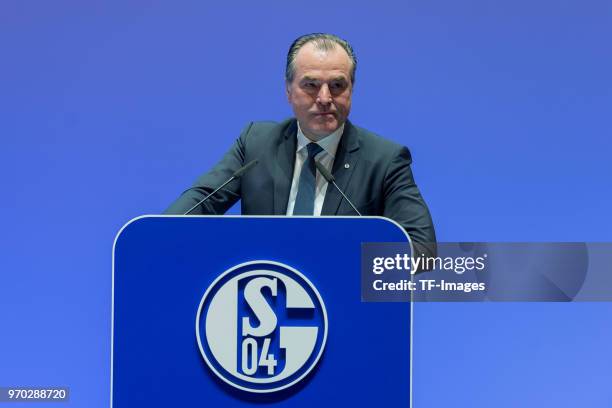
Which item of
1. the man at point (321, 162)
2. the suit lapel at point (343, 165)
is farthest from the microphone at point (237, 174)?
the suit lapel at point (343, 165)

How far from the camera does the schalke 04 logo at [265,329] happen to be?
1748 millimetres

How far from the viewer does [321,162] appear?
2148 mm

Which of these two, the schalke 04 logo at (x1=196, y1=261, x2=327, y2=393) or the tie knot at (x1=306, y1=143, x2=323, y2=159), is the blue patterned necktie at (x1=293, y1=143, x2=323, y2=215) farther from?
the schalke 04 logo at (x1=196, y1=261, x2=327, y2=393)

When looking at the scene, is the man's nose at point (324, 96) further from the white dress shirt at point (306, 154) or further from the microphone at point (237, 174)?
the microphone at point (237, 174)

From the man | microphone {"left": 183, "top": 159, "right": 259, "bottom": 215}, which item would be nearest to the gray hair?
the man

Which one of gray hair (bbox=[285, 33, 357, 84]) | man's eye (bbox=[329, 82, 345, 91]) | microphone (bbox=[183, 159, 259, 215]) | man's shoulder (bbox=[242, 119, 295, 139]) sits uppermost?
gray hair (bbox=[285, 33, 357, 84])

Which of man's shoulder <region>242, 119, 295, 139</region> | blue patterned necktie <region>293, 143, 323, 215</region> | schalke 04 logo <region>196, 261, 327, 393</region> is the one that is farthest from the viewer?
man's shoulder <region>242, 119, 295, 139</region>

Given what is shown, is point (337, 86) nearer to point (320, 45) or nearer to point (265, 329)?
point (320, 45)

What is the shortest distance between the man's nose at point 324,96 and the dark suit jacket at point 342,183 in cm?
12

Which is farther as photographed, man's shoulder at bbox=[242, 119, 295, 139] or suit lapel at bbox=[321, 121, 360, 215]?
man's shoulder at bbox=[242, 119, 295, 139]

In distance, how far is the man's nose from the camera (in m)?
2.08

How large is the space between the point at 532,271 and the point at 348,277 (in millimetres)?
580

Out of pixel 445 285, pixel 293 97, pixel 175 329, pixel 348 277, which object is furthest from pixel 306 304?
pixel 293 97

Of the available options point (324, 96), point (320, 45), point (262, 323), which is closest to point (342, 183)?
point (324, 96)
